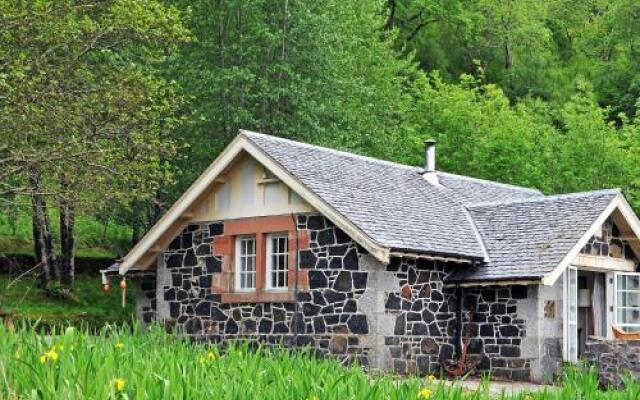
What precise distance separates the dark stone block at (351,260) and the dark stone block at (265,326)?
2061 mm

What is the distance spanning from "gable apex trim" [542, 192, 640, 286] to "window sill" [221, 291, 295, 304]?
4.51 m

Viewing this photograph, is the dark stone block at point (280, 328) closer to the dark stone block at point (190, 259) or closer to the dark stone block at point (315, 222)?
the dark stone block at point (315, 222)

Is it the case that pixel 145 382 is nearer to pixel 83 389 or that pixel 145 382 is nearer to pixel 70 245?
pixel 83 389

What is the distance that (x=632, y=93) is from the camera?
46938 mm

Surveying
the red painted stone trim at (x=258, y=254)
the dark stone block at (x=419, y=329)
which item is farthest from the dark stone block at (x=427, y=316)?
the red painted stone trim at (x=258, y=254)

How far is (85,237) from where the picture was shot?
33.2 metres

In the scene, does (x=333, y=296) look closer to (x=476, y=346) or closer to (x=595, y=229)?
(x=476, y=346)

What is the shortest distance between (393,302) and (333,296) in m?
1.05

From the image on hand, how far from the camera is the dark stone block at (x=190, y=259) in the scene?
19906 millimetres

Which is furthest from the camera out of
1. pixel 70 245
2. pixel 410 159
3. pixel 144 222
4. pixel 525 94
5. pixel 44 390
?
pixel 525 94

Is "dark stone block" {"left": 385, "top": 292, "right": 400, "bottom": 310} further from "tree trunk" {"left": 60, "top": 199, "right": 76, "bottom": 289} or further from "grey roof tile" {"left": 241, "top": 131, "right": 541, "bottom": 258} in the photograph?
→ "tree trunk" {"left": 60, "top": 199, "right": 76, "bottom": 289}

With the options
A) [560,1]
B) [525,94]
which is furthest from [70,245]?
[560,1]

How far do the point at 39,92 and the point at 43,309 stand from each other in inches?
432

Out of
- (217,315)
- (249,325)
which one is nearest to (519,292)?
(249,325)
